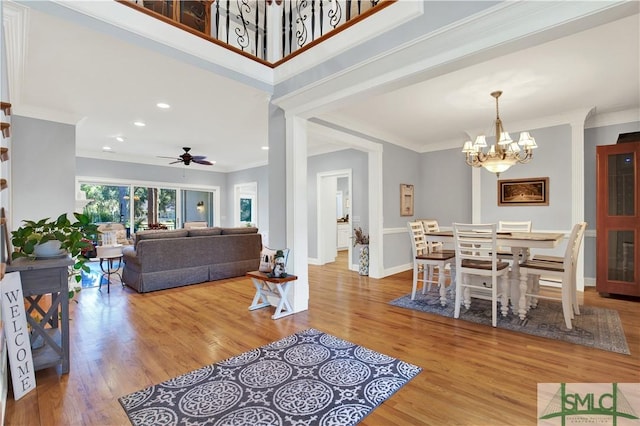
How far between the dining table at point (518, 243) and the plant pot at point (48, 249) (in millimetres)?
3777

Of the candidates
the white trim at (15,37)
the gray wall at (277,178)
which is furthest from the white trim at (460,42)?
the white trim at (15,37)

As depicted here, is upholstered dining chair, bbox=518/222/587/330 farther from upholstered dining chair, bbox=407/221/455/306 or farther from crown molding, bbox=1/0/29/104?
crown molding, bbox=1/0/29/104

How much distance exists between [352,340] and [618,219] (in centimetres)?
422

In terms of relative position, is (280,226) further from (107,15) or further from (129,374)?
(107,15)

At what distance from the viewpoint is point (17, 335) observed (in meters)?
1.96

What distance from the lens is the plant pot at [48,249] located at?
87.8 inches

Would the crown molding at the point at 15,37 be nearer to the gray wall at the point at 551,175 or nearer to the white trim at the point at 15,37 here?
the white trim at the point at 15,37

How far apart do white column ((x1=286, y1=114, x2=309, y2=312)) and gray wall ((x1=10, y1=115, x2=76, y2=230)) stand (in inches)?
135

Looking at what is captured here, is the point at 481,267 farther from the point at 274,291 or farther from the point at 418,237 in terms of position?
the point at 274,291

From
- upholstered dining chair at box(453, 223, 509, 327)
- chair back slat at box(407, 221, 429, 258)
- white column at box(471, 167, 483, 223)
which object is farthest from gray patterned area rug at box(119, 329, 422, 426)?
white column at box(471, 167, 483, 223)

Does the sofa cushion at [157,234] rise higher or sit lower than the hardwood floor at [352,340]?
higher

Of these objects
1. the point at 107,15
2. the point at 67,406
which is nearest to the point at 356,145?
the point at 107,15

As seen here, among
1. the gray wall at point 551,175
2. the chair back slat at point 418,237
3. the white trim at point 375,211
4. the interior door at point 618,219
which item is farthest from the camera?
the white trim at point 375,211

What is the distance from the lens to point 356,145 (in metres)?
5.09
